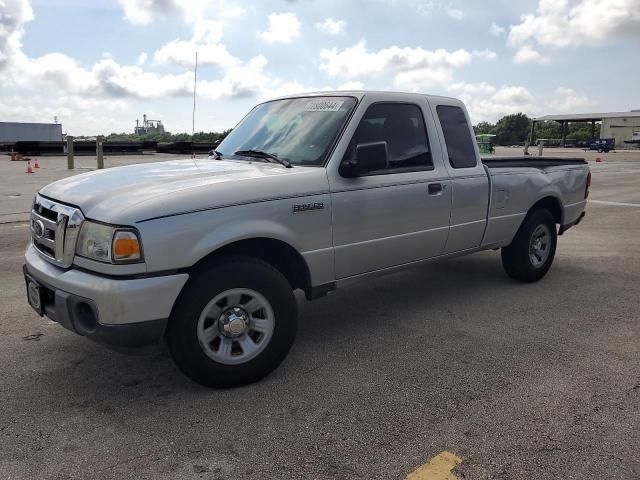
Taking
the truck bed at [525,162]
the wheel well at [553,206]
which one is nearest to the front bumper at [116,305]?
the truck bed at [525,162]

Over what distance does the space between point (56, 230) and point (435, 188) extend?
280 cm

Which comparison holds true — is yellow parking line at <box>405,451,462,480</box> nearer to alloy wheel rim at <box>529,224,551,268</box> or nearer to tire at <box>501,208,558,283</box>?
tire at <box>501,208,558,283</box>

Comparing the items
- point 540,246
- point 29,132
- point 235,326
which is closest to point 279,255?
point 235,326

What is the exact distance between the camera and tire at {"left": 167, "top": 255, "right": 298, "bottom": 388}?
311 cm

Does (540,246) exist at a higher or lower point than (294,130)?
lower

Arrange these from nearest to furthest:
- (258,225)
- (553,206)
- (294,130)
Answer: (258,225) → (294,130) → (553,206)

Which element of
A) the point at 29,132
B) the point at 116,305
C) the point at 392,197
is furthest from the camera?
the point at 29,132

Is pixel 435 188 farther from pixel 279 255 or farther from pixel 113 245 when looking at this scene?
pixel 113 245

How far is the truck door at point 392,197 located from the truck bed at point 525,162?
1038 millimetres

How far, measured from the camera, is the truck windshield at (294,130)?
155 inches

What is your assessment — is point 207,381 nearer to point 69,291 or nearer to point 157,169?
point 69,291

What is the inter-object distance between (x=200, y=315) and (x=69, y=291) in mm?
726

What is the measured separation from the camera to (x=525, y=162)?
5680mm

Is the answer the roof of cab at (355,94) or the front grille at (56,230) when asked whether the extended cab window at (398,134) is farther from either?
the front grille at (56,230)
